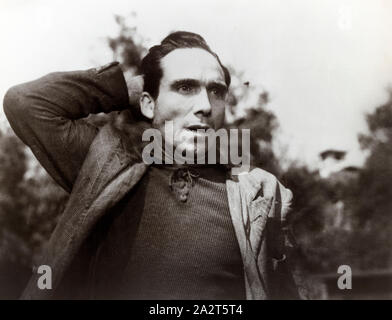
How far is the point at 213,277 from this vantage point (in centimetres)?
306

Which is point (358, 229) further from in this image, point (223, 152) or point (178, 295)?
point (178, 295)

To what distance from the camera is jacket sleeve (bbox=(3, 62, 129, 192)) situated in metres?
3.03

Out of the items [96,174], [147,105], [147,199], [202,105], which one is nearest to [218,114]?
[202,105]

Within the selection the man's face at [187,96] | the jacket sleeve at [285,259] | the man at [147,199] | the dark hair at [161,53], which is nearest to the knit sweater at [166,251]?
the man at [147,199]

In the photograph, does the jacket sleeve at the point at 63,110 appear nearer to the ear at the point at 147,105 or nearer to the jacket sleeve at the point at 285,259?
the ear at the point at 147,105

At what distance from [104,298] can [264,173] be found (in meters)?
1.17

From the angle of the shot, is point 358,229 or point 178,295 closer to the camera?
point 178,295

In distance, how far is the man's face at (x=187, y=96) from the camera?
10.5ft

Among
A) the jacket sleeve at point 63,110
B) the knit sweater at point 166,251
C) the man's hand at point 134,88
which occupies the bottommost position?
the knit sweater at point 166,251

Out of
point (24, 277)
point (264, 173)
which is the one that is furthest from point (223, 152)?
point (24, 277)

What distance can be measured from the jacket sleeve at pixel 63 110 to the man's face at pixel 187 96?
25cm

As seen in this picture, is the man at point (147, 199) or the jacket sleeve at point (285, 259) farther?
the jacket sleeve at point (285, 259)

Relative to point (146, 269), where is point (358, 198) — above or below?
above
